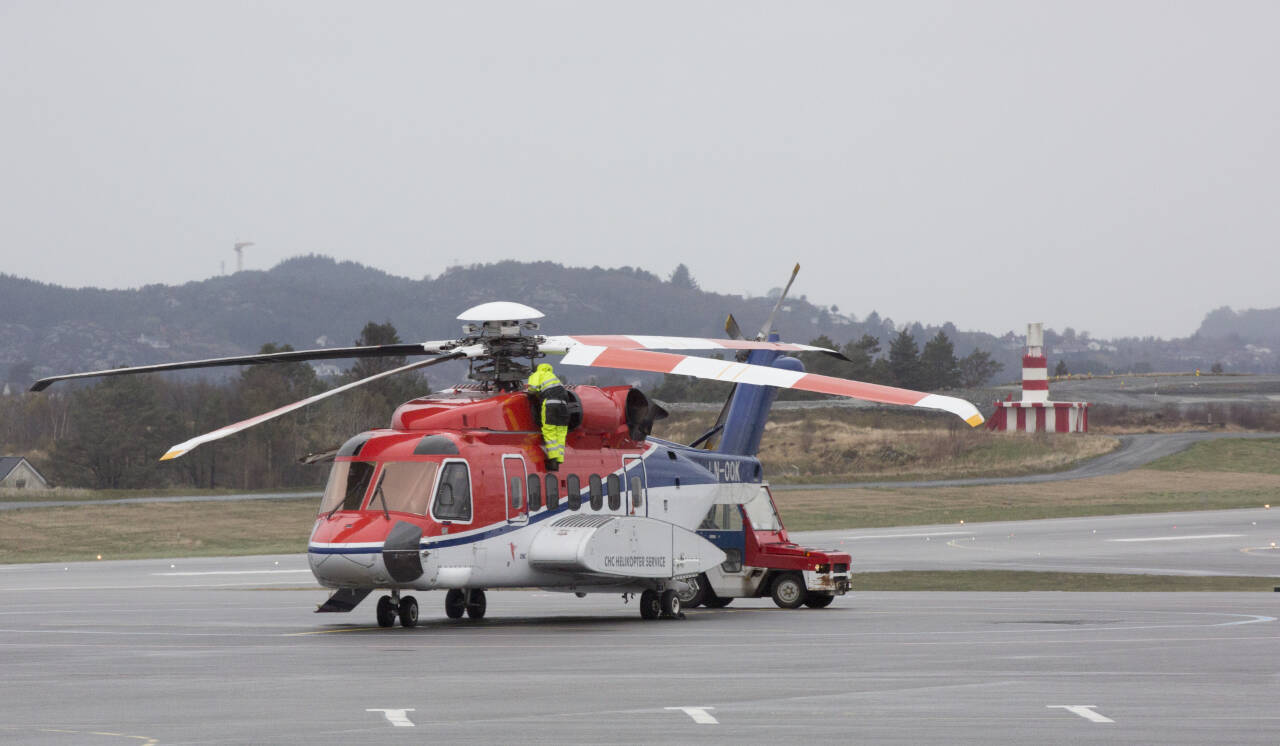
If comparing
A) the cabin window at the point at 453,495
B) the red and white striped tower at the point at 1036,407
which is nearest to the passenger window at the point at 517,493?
the cabin window at the point at 453,495

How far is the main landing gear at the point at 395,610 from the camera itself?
72.0ft

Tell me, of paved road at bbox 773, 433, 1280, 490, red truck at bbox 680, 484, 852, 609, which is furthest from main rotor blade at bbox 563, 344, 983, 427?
paved road at bbox 773, 433, 1280, 490

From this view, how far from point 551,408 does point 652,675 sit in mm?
8049

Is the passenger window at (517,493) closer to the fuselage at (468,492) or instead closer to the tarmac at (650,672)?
the fuselage at (468,492)

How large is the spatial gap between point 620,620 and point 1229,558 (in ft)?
80.6

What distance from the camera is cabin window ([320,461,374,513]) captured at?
2131 centimetres

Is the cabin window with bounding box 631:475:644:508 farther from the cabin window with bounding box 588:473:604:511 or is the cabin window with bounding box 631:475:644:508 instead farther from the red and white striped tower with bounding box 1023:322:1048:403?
the red and white striped tower with bounding box 1023:322:1048:403

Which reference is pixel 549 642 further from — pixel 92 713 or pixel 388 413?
pixel 388 413

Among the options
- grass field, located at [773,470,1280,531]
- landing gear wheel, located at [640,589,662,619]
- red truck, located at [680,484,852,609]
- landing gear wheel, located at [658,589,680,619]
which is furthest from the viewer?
grass field, located at [773,470,1280,531]

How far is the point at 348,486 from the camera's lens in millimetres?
21438

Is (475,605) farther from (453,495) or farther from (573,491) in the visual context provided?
(453,495)

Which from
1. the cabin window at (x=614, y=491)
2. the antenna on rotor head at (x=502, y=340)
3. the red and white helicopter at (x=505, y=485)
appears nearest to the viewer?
the red and white helicopter at (x=505, y=485)

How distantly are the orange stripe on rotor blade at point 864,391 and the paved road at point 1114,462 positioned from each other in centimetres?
5932

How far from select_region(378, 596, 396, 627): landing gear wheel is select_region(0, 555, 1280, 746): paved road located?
504 mm
